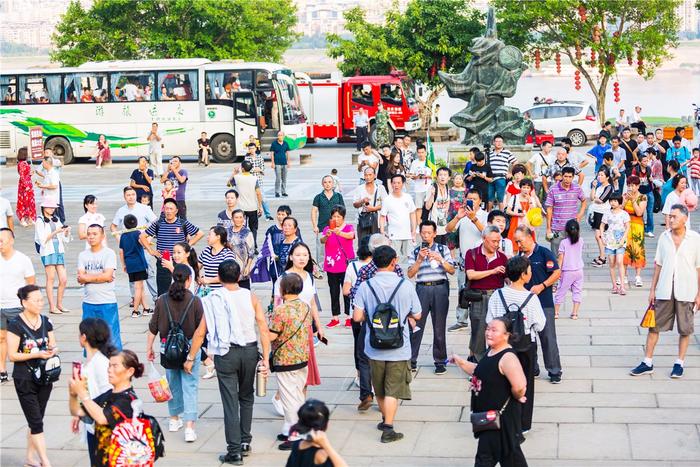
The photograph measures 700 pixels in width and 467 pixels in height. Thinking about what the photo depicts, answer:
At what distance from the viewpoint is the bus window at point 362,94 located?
4209 centimetres

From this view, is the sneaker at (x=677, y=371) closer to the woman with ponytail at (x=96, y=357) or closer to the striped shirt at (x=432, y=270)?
the striped shirt at (x=432, y=270)

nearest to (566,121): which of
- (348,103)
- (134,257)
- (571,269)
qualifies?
(348,103)

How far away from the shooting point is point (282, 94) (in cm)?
3731

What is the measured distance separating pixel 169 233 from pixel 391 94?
29.6 meters

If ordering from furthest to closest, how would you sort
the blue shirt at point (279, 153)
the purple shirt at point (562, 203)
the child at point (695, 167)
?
the blue shirt at point (279, 153) → the child at point (695, 167) → the purple shirt at point (562, 203)

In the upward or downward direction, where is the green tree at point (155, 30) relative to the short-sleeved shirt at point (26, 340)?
upward

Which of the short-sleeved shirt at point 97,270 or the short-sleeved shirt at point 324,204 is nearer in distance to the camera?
the short-sleeved shirt at point 97,270

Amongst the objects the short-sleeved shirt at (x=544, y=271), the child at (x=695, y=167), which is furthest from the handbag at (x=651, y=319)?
the child at (x=695, y=167)

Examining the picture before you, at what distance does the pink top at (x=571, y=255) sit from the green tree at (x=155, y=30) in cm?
4020

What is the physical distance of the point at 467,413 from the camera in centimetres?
962

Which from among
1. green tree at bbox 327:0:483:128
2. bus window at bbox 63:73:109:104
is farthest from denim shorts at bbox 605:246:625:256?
green tree at bbox 327:0:483:128

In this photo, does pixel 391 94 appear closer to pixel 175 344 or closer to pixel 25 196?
pixel 25 196

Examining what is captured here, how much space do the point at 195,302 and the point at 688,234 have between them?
Result: 4.76 metres

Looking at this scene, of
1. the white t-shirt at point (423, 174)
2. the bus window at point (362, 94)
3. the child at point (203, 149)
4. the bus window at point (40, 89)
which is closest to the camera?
the white t-shirt at point (423, 174)
